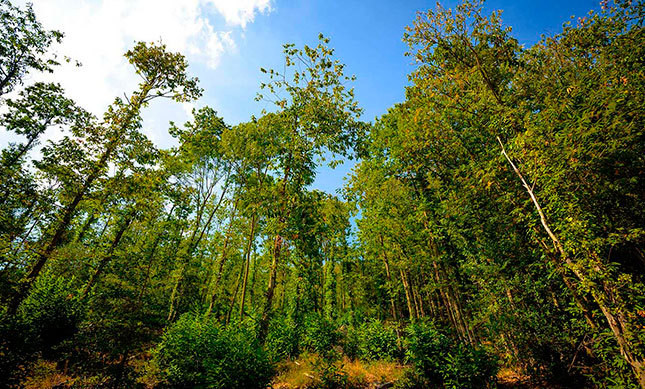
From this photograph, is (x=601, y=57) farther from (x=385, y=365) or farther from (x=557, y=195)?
(x=385, y=365)

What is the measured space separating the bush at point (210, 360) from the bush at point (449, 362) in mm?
4451

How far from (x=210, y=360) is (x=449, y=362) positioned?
6.47 m

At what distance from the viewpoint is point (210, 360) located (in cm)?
532

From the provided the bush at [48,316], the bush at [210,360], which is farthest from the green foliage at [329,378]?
the bush at [48,316]

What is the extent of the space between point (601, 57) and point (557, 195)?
5.60m

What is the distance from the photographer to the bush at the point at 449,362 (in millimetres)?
6016

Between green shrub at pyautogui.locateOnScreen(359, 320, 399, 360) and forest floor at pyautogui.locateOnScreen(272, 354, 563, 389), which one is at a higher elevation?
green shrub at pyautogui.locateOnScreen(359, 320, 399, 360)

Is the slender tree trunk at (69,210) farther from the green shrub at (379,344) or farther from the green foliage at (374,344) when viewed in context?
the green shrub at (379,344)

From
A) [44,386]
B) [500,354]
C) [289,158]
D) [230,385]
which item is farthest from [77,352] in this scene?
Answer: [500,354]

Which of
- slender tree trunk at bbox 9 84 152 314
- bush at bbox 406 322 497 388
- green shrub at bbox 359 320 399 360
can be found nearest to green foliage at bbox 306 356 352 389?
bush at bbox 406 322 497 388

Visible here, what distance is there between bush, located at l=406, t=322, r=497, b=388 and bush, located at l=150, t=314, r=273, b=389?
4451 mm

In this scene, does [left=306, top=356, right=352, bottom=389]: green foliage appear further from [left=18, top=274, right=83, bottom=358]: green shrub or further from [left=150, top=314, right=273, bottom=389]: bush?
[left=18, top=274, right=83, bottom=358]: green shrub

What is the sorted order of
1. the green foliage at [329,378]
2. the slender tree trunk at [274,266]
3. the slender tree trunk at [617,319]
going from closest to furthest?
1. the slender tree trunk at [617,319]
2. the green foliage at [329,378]
3. the slender tree trunk at [274,266]

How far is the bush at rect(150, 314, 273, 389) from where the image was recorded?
511 centimetres
